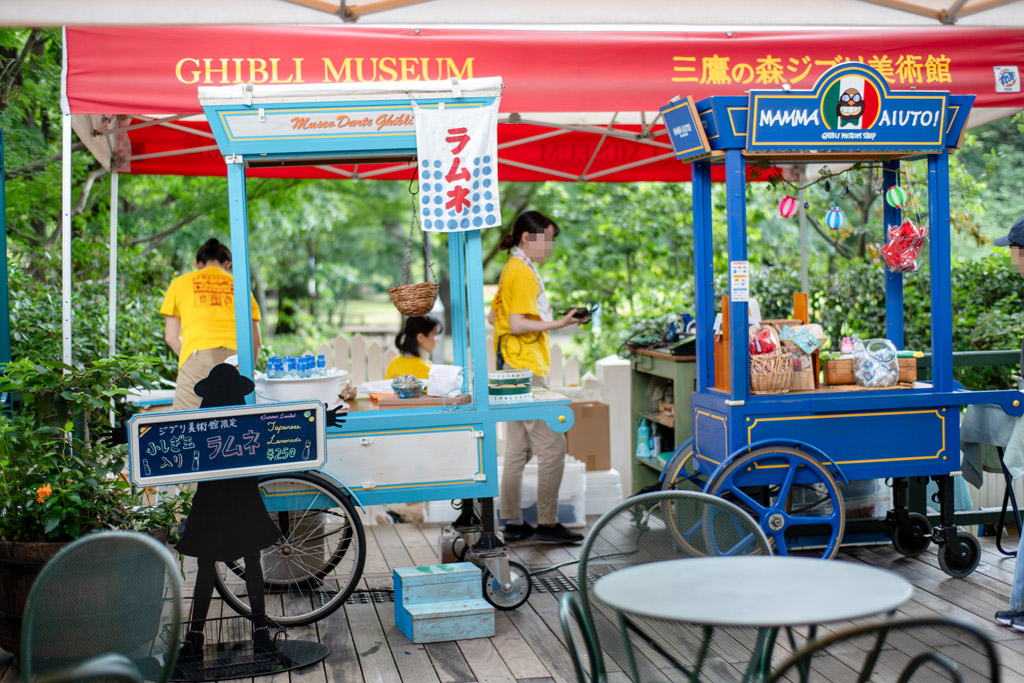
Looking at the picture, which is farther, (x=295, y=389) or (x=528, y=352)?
(x=528, y=352)

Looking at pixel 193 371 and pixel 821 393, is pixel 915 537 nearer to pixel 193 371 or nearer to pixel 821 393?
pixel 821 393

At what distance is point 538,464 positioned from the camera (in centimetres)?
557

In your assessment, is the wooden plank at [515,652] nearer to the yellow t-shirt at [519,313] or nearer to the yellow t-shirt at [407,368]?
the yellow t-shirt at [519,313]

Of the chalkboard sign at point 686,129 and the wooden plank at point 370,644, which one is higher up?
the chalkboard sign at point 686,129

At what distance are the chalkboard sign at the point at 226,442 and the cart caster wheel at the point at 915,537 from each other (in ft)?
9.95

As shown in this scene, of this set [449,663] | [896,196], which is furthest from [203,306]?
[896,196]

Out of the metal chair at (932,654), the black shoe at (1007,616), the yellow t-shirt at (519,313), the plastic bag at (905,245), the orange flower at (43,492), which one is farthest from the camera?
the yellow t-shirt at (519,313)

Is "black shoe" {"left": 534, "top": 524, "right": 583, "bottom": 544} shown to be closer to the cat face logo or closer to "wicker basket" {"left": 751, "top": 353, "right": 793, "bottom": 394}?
"wicker basket" {"left": 751, "top": 353, "right": 793, "bottom": 394}

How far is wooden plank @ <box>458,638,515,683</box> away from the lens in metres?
3.71

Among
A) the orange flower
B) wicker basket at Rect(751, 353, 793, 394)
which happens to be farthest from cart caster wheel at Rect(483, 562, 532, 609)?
the orange flower

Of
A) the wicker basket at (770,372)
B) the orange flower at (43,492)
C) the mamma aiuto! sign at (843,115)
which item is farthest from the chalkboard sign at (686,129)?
the orange flower at (43,492)

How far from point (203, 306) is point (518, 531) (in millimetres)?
2331

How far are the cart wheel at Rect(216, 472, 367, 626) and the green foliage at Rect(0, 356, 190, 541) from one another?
1.52 feet

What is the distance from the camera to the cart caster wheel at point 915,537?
4973 millimetres
